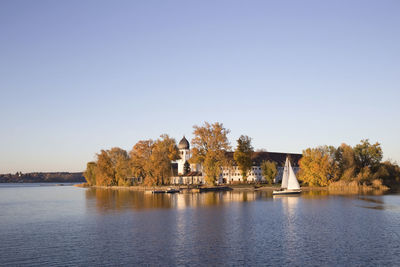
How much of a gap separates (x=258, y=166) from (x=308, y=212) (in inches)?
3282

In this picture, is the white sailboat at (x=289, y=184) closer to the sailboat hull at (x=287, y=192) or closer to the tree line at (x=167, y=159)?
the sailboat hull at (x=287, y=192)

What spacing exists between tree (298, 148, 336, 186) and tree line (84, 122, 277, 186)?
41.8ft

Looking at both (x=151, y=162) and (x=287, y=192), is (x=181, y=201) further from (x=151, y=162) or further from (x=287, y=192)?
(x=151, y=162)

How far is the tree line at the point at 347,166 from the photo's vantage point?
10319cm

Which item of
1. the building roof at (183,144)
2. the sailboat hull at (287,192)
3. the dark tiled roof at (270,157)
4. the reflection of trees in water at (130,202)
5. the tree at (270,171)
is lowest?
the reflection of trees in water at (130,202)

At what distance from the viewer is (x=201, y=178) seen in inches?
5497

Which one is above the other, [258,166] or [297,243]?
[258,166]

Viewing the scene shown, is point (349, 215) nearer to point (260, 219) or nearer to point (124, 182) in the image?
point (260, 219)

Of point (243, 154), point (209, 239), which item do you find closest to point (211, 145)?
point (243, 154)

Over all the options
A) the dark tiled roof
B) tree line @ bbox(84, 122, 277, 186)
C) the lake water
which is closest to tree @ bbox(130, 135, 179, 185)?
tree line @ bbox(84, 122, 277, 186)

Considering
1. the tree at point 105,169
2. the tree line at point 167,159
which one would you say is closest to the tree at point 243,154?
the tree line at point 167,159

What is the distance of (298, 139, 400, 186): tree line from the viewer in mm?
103188

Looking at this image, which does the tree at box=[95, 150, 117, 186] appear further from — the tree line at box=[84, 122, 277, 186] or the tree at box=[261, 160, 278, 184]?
the tree at box=[261, 160, 278, 184]

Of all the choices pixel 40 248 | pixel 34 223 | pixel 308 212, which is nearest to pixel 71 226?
pixel 34 223
